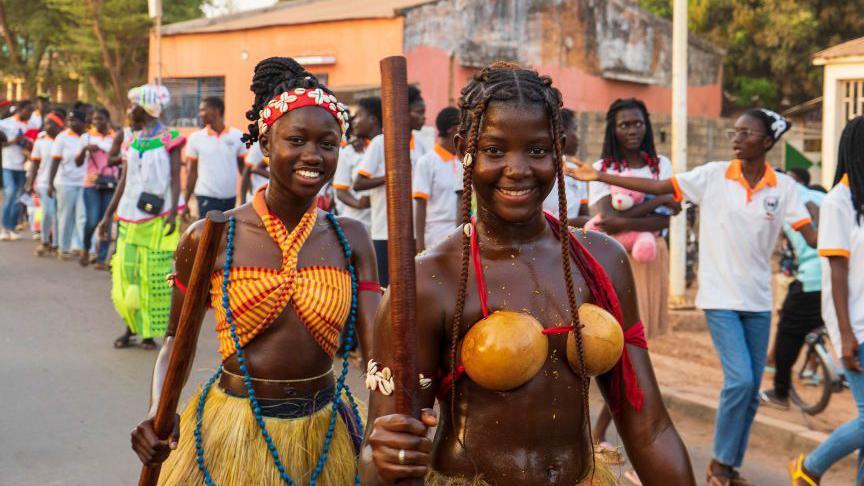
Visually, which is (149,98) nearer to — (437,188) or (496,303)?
(437,188)

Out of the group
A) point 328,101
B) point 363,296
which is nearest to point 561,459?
point 363,296

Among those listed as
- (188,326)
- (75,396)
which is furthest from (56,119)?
(188,326)

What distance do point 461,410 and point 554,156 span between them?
2.10ft

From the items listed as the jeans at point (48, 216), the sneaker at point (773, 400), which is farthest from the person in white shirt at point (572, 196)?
the jeans at point (48, 216)

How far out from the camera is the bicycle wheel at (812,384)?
24.2 ft

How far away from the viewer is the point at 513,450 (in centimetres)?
260

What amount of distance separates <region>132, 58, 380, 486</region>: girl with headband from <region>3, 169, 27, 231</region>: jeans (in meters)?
14.5

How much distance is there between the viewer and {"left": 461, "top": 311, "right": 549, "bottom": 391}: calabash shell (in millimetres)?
2428

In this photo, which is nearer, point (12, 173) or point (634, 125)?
point (634, 125)

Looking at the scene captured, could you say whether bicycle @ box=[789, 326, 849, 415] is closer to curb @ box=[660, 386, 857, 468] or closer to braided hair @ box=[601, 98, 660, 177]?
curb @ box=[660, 386, 857, 468]

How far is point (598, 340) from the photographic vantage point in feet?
8.24

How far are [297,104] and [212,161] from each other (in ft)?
27.1

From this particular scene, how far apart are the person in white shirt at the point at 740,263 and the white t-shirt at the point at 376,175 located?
10.1ft

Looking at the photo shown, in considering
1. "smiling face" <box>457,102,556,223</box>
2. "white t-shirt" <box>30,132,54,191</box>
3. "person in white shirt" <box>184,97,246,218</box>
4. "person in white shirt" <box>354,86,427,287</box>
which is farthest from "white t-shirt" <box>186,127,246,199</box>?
"smiling face" <box>457,102,556,223</box>
